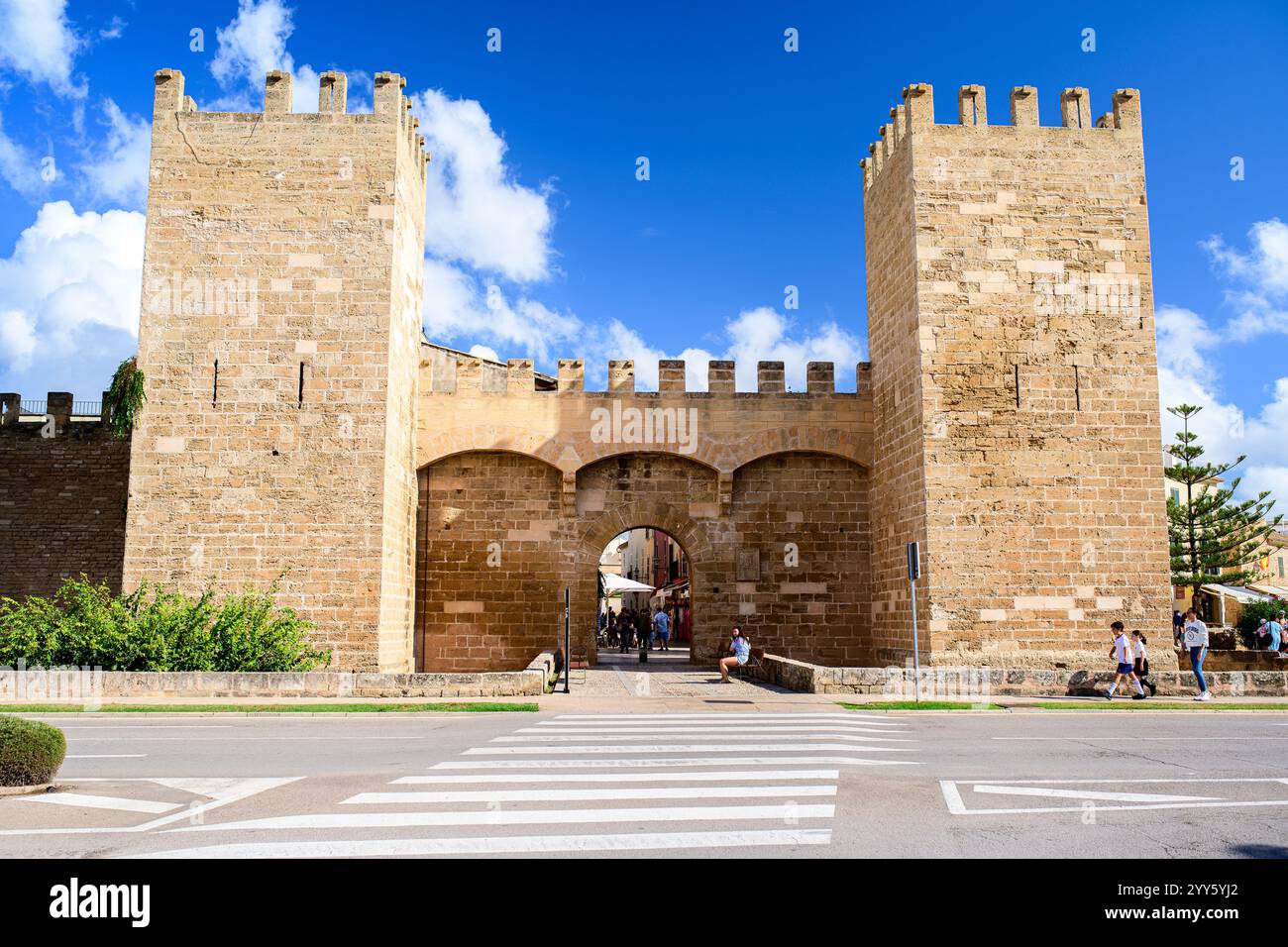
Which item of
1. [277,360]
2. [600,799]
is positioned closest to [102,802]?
[600,799]

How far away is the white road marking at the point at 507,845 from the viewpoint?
4.82 meters

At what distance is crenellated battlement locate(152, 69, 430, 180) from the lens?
17516 mm

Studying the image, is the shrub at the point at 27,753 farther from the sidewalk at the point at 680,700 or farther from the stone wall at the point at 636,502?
the stone wall at the point at 636,502

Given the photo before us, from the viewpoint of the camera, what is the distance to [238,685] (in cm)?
1384

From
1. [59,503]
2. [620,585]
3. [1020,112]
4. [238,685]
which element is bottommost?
[238,685]

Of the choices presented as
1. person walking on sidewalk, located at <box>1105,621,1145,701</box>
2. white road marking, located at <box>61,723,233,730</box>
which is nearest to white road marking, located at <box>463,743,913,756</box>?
white road marking, located at <box>61,723,233,730</box>

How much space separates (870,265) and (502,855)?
1738cm

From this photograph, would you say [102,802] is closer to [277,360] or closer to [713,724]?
[713,724]

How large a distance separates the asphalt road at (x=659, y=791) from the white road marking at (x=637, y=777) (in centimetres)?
4

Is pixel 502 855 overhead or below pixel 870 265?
below

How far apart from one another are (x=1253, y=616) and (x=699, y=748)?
2603 centimetres
